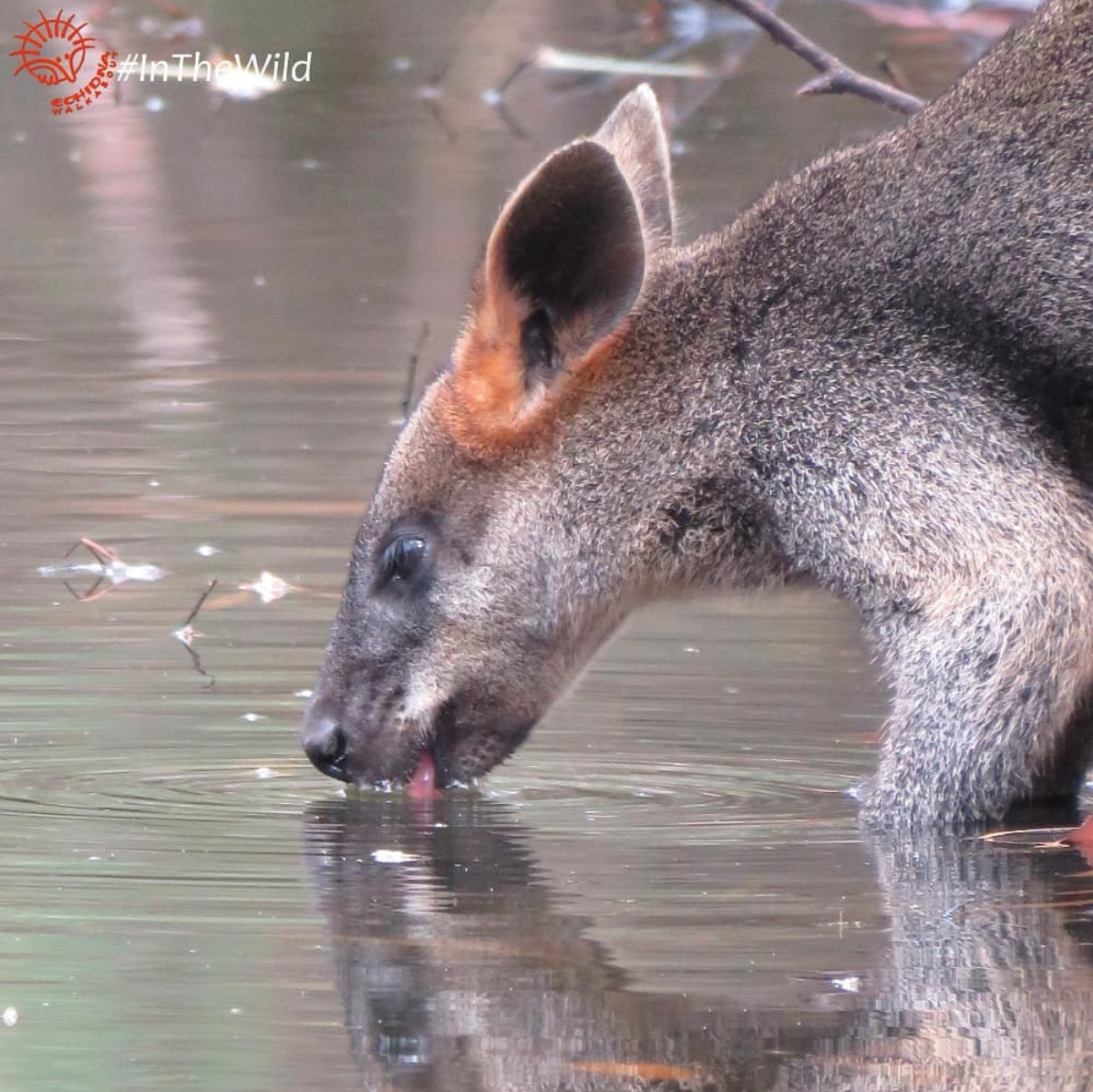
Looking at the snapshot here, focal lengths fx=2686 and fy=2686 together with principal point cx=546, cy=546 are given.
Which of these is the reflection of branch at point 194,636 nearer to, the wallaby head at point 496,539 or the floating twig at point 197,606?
the floating twig at point 197,606

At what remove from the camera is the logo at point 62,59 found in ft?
56.6

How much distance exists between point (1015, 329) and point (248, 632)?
8.87 feet

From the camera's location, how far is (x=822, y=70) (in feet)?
27.7

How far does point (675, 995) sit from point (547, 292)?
2.26 metres

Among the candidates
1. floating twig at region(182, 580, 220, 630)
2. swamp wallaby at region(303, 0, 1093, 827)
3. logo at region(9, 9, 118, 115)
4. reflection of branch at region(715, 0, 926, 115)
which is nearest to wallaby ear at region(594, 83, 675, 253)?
swamp wallaby at region(303, 0, 1093, 827)

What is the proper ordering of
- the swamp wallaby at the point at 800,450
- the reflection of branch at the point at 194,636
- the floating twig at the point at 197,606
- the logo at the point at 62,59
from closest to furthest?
the swamp wallaby at the point at 800,450 < the reflection of branch at the point at 194,636 < the floating twig at the point at 197,606 < the logo at the point at 62,59

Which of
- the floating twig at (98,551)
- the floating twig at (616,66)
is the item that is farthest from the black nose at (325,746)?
the floating twig at (616,66)

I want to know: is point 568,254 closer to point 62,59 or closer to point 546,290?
point 546,290

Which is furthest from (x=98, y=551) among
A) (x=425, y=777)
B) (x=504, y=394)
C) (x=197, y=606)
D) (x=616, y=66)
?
(x=616, y=66)

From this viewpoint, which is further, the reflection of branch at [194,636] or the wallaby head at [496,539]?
the reflection of branch at [194,636]

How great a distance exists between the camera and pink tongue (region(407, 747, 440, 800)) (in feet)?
20.7

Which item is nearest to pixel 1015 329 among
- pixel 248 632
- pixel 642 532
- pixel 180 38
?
pixel 642 532

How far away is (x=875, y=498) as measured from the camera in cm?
578

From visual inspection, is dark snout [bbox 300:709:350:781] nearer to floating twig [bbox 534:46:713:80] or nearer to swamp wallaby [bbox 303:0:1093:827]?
swamp wallaby [bbox 303:0:1093:827]
